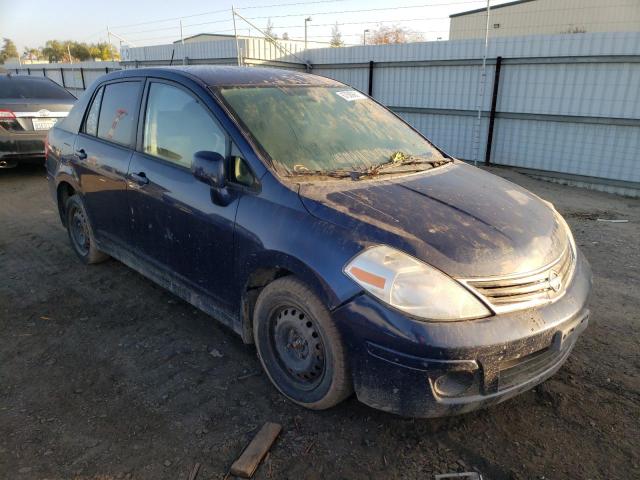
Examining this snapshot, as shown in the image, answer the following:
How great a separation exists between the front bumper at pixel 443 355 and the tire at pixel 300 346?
4.4 inches

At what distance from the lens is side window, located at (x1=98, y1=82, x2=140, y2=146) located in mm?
3805

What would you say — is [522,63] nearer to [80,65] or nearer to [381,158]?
[381,158]

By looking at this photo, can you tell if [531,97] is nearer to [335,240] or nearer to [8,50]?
[335,240]

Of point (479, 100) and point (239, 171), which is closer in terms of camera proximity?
point (239, 171)

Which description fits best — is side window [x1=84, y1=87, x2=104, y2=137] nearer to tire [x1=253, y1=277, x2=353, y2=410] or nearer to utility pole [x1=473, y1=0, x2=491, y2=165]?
tire [x1=253, y1=277, x2=353, y2=410]

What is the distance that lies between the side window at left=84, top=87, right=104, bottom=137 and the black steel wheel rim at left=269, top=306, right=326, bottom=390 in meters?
2.68

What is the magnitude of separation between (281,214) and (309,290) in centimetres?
44

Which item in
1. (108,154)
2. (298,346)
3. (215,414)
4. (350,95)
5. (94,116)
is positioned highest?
(350,95)

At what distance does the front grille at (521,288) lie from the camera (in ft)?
7.34

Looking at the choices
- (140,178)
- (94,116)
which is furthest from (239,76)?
(94,116)

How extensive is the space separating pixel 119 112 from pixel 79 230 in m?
1.47

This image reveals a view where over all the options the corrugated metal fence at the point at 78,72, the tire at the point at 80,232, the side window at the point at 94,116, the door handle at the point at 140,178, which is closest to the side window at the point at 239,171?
the door handle at the point at 140,178

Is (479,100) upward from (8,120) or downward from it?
upward

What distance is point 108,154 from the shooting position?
156 inches
